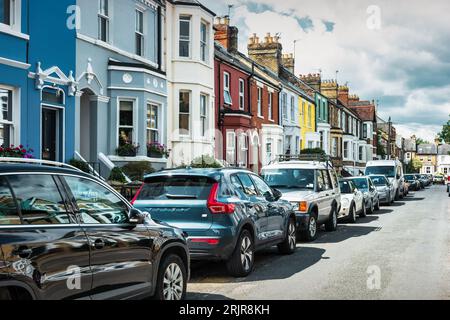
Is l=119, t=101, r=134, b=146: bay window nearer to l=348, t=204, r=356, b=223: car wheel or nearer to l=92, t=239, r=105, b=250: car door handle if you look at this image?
l=348, t=204, r=356, b=223: car wheel

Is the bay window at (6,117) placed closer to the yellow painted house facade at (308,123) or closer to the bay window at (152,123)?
the bay window at (152,123)

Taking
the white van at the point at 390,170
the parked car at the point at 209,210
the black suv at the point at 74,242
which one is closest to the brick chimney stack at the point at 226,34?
the white van at the point at 390,170

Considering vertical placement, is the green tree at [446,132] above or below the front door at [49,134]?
above

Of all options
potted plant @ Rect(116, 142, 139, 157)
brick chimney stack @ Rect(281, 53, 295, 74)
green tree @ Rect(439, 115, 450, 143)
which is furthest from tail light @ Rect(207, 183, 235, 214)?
green tree @ Rect(439, 115, 450, 143)

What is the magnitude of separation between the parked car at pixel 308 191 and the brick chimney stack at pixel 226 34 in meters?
21.0

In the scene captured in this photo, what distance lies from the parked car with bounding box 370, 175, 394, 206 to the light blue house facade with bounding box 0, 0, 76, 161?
16.9 meters

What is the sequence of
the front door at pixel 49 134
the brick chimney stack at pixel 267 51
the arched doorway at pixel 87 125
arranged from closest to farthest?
1. the front door at pixel 49 134
2. the arched doorway at pixel 87 125
3. the brick chimney stack at pixel 267 51

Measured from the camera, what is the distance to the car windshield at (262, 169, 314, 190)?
1430 cm

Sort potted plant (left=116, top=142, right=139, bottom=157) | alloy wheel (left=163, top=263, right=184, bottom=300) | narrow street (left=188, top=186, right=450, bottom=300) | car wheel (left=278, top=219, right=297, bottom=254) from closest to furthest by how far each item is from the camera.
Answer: alloy wheel (left=163, top=263, right=184, bottom=300) < narrow street (left=188, top=186, right=450, bottom=300) < car wheel (left=278, top=219, right=297, bottom=254) < potted plant (left=116, top=142, right=139, bottom=157)

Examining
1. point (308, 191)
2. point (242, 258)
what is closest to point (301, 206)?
point (308, 191)

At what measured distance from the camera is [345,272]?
9.15 metres

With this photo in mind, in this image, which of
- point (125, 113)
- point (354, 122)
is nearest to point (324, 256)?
point (125, 113)

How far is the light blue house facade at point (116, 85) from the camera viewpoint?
17.2m
